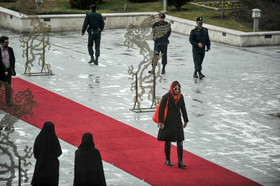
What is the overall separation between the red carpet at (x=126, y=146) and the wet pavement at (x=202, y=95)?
0.94ft

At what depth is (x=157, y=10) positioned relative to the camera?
110ft

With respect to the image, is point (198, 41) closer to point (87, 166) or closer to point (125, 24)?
point (87, 166)

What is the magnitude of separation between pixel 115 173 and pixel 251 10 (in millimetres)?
20090

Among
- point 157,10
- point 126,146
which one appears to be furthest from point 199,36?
point 157,10

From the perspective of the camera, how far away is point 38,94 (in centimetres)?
1700

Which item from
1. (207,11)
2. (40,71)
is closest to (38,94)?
(40,71)

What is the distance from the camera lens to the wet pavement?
1201 cm

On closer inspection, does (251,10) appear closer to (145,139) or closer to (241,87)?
(241,87)

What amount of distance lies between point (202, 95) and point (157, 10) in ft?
55.5

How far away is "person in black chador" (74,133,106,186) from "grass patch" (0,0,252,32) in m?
20.5

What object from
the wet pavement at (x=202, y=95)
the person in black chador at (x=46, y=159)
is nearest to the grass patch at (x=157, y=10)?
the wet pavement at (x=202, y=95)

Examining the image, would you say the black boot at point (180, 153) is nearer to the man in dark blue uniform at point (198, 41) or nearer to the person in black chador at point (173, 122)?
the person in black chador at point (173, 122)

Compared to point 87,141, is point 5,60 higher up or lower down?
higher up

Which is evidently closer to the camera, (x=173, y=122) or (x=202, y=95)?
(x=173, y=122)
